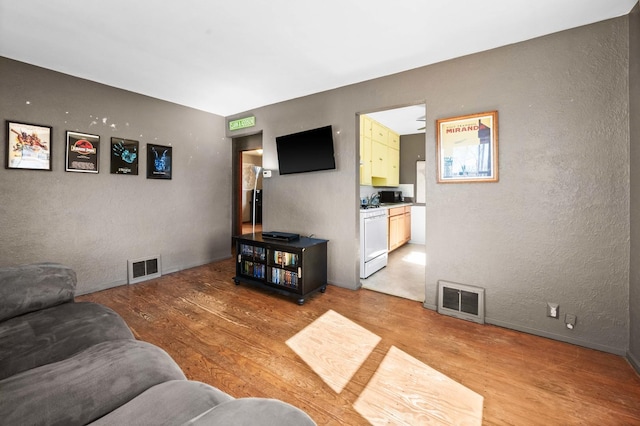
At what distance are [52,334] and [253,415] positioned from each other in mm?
1480

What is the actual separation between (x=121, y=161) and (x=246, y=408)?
398 centimetres

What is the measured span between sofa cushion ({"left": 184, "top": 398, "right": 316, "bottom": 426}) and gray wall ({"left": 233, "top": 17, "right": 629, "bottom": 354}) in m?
2.55

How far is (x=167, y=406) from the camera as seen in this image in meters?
0.74

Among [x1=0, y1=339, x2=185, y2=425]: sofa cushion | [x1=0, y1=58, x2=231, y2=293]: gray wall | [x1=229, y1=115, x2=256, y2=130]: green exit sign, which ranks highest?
[x1=229, y1=115, x2=256, y2=130]: green exit sign

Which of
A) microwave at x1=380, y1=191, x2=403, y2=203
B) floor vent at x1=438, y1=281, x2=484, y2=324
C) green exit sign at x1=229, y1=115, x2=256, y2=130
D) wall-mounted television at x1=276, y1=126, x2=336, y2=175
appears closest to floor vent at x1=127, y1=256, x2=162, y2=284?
wall-mounted television at x1=276, y1=126, x2=336, y2=175

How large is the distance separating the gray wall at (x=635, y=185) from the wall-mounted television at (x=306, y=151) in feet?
8.42

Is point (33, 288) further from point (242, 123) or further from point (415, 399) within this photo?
point (242, 123)

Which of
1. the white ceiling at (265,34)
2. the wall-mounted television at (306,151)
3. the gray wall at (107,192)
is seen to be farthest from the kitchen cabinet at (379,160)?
the gray wall at (107,192)

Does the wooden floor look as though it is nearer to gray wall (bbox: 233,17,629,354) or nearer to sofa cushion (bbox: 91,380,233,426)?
gray wall (bbox: 233,17,629,354)

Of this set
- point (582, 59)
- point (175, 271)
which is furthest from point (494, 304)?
point (175, 271)

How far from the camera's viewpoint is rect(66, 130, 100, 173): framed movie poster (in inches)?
125

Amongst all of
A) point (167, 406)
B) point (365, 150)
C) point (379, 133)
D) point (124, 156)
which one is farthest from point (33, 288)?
point (379, 133)

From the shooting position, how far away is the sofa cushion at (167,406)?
703 millimetres

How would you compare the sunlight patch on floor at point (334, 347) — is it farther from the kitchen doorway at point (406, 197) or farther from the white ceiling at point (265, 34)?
the white ceiling at point (265, 34)
